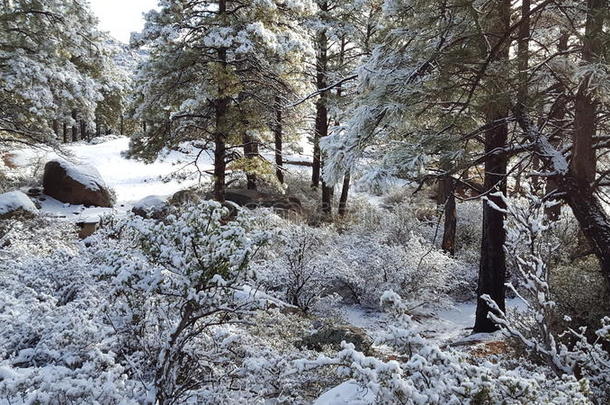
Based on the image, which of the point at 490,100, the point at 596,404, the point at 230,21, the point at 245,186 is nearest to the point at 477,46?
the point at 490,100

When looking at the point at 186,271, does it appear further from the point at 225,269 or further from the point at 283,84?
the point at 283,84

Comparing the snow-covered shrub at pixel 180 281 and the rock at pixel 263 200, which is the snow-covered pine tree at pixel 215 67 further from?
the snow-covered shrub at pixel 180 281

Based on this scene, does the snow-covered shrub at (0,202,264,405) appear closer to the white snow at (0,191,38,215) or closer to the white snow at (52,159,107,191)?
the white snow at (0,191,38,215)

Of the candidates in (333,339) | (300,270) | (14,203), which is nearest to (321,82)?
(300,270)

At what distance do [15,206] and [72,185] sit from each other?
437 cm

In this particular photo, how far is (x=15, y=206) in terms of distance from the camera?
11.1 meters

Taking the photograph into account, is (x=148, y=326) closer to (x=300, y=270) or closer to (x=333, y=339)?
(x=333, y=339)

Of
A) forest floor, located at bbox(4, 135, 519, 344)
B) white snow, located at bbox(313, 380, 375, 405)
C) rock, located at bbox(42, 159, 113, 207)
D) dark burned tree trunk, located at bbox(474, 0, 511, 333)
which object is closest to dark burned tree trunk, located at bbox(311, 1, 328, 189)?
forest floor, located at bbox(4, 135, 519, 344)

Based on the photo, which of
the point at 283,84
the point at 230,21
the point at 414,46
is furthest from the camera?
the point at 283,84

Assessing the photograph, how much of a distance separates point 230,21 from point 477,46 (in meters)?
6.30

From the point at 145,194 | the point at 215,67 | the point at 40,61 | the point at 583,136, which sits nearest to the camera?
the point at 583,136

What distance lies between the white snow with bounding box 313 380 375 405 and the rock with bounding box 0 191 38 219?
10380mm

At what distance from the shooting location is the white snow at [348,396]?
8.90 feet

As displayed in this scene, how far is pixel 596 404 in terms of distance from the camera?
9.29 feet
